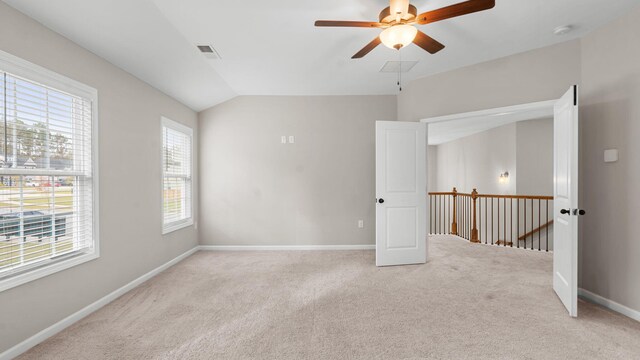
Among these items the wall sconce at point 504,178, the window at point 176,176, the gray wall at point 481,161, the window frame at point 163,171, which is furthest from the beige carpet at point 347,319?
the gray wall at point 481,161

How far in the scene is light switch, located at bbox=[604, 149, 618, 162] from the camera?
264 centimetres

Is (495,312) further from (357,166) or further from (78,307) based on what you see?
(78,307)

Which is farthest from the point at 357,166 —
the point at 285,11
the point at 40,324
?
the point at 40,324

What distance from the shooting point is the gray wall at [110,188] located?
205 centimetres

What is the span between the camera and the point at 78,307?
2508 millimetres

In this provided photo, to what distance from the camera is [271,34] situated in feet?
9.61

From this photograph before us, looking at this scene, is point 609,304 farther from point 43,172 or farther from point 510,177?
point 43,172

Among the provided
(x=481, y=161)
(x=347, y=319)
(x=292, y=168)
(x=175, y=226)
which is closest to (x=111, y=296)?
(x=175, y=226)

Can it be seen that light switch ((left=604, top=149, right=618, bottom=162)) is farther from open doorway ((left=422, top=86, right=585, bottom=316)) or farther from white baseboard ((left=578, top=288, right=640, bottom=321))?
white baseboard ((left=578, top=288, right=640, bottom=321))

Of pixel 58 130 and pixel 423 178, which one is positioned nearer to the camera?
pixel 58 130

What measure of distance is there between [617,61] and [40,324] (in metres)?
5.43

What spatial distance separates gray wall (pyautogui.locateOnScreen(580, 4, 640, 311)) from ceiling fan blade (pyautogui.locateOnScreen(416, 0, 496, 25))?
189 cm

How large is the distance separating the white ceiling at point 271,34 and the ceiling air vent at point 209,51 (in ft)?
0.22

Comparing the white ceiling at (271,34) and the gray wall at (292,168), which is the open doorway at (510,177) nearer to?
the gray wall at (292,168)
